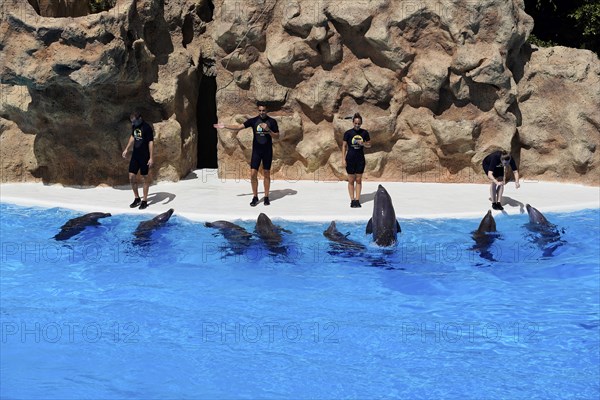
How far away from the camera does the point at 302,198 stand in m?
12.4

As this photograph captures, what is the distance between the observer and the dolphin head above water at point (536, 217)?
10688 millimetres

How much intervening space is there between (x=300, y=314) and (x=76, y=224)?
13.9 ft

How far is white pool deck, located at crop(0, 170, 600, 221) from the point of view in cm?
1128

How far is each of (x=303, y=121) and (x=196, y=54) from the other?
2.57 m

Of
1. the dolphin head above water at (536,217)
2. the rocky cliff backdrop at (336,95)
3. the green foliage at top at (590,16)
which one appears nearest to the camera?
the dolphin head above water at (536,217)

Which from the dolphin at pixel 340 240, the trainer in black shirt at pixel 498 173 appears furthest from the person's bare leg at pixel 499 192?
the dolphin at pixel 340 240

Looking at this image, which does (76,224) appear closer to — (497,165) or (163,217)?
(163,217)

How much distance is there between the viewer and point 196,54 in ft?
47.5

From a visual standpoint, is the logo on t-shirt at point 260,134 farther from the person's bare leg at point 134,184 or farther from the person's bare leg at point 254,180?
the person's bare leg at point 134,184

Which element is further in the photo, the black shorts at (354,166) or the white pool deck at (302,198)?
the black shorts at (354,166)

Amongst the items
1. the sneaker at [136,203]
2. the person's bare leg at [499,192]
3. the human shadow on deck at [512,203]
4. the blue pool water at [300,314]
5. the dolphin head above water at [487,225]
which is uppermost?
the person's bare leg at [499,192]

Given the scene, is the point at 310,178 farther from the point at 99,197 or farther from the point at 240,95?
the point at 99,197

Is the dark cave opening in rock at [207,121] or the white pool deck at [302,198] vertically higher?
the dark cave opening in rock at [207,121]

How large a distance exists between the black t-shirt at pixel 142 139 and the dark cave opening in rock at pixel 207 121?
422 cm
